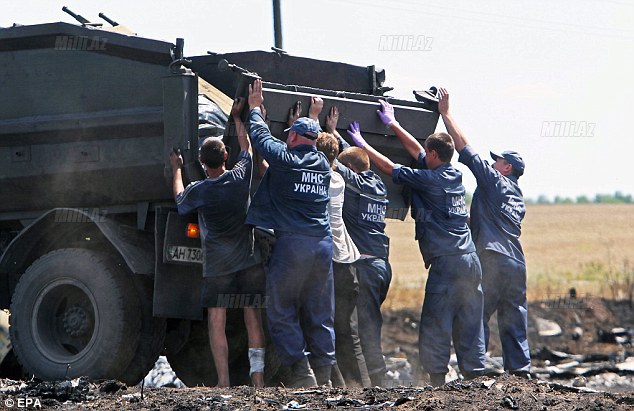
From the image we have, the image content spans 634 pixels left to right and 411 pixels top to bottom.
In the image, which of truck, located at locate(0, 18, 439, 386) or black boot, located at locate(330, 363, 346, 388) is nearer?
truck, located at locate(0, 18, 439, 386)

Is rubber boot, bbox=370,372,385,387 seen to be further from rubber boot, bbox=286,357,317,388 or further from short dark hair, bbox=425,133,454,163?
short dark hair, bbox=425,133,454,163

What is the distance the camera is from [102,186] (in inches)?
315

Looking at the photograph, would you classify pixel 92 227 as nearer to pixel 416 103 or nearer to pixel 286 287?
pixel 286 287

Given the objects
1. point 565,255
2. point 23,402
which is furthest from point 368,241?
point 565,255

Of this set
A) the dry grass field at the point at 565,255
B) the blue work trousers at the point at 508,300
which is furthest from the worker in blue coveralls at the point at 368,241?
the dry grass field at the point at 565,255

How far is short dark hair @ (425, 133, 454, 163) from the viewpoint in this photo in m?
8.08

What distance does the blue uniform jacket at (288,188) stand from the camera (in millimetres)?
7391

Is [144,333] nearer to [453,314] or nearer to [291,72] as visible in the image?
[453,314]

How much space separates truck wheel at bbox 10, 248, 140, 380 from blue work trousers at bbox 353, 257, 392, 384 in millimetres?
1596

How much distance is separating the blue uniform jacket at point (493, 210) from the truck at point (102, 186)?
2.97ft

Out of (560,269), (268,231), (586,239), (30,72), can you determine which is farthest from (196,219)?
(586,239)

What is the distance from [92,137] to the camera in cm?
792

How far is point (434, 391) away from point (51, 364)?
2.83m

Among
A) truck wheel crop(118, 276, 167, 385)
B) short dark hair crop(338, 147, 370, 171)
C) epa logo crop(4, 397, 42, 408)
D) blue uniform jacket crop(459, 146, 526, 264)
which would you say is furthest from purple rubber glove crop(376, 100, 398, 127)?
epa logo crop(4, 397, 42, 408)
